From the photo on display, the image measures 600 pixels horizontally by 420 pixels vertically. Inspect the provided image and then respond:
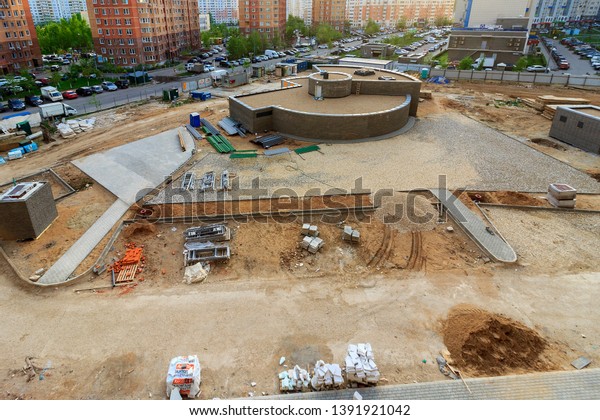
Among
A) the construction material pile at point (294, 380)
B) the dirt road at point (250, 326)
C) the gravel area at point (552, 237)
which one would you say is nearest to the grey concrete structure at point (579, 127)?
the gravel area at point (552, 237)

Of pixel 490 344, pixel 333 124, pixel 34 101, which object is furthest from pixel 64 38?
pixel 490 344

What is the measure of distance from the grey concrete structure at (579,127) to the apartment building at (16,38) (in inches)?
2805

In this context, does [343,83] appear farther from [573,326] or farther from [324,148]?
[573,326]

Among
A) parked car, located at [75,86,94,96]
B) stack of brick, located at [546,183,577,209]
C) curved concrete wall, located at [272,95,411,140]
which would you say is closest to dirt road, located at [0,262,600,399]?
stack of brick, located at [546,183,577,209]

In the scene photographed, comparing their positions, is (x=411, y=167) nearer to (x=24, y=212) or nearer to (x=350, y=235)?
(x=350, y=235)

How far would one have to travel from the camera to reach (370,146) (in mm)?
27234

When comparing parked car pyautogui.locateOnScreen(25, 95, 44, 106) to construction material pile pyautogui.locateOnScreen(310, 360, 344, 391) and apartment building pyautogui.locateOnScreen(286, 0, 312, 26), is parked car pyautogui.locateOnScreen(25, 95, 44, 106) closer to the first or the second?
construction material pile pyautogui.locateOnScreen(310, 360, 344, 391)

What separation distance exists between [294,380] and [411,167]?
17.3 m

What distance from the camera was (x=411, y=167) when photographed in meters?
23.9

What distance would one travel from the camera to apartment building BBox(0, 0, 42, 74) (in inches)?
2175

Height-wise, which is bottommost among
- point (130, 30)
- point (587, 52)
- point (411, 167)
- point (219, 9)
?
point (411, 167)

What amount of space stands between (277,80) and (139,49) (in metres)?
27.1

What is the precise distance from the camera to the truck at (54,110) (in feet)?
108

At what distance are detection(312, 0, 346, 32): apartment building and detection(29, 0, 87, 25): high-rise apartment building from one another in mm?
89675
